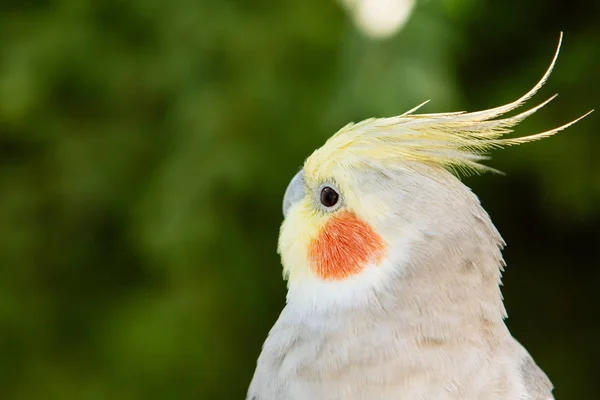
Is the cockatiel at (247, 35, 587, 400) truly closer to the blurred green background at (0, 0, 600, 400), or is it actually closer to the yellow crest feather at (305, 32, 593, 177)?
the yellow crest feather at (305, 32, 593, 177)

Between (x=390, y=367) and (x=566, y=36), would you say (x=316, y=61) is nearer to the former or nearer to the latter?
(x=566, y=36)

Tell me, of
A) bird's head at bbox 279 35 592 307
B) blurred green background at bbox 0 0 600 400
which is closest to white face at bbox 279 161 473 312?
bird's head at bbox 279 35 592 307

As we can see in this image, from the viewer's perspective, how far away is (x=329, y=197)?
137 cm

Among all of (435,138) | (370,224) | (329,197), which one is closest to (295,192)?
(329,197)

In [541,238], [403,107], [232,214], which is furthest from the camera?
[541,238]

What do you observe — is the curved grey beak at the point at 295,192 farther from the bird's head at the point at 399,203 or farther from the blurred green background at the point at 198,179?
the blurred green background at the point at 198,179

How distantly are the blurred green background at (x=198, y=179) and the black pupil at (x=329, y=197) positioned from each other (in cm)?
65

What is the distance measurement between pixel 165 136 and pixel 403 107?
0.93m

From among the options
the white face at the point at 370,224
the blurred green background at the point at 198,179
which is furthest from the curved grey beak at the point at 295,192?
the blurred green background at the point at 198,179

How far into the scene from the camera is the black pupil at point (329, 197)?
137 cm

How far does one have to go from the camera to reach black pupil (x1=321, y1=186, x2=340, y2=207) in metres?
1.37

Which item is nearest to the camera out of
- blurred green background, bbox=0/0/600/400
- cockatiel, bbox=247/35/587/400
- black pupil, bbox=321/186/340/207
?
cockatiel, bbox=247/35/587/400

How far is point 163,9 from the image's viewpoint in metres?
2.31

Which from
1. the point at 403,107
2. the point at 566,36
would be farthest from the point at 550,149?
the point at 403,107
